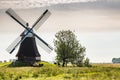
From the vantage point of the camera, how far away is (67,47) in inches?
3917

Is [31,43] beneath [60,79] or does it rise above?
above

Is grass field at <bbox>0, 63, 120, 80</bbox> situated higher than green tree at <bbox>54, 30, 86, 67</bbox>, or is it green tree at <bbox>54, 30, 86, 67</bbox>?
green tree at <bbox>54, 30, 86, 67</bbox>

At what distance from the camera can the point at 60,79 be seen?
38719mm

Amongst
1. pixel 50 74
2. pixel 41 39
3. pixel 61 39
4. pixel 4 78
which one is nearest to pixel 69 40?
pixel 61 39

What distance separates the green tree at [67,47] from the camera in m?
99.7

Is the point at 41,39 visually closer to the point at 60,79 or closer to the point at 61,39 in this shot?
the point at 61,39

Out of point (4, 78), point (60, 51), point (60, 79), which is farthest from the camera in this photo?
point (60, 51)

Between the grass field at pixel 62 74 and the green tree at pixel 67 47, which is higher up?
A: the green tree at pixel 67 47

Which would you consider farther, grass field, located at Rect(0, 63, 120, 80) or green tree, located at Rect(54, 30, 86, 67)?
green tree, located at Rect(54, 30, 86, 67)

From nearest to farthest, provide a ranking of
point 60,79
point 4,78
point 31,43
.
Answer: point 60,79, point 4,78, point 31,43

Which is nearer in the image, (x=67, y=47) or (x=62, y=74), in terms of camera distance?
(x=62, y=74)

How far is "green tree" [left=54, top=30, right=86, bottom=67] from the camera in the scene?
99688mm

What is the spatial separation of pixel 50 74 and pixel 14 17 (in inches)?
1672

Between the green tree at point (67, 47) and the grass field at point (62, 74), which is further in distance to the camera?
the green tree at point (67, 47)
